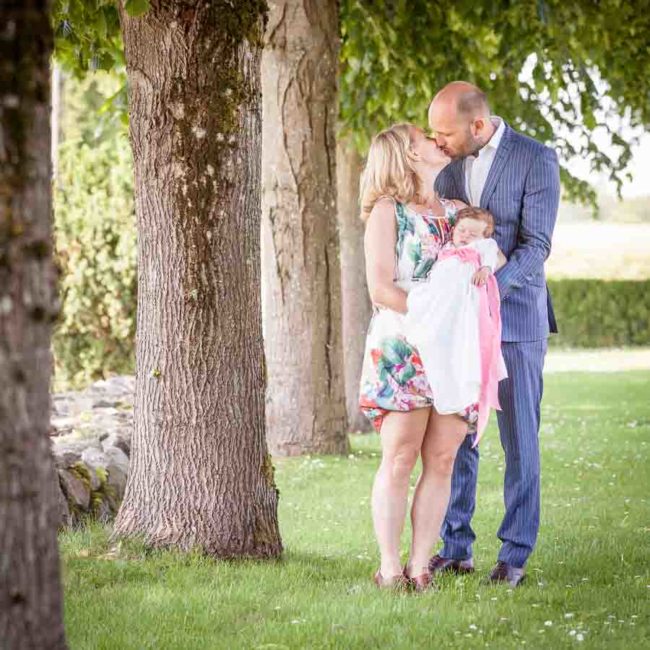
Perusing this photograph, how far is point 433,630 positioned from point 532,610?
1.76ft

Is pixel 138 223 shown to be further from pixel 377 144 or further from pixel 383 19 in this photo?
pixel 383 19

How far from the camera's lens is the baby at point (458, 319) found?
476cm

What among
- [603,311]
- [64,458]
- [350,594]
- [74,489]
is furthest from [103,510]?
[603,311]

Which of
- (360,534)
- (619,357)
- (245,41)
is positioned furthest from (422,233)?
(619,357)

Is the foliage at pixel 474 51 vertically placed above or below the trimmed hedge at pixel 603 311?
above

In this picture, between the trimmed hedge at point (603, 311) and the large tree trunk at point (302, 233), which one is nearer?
the large tree trunk at point (302, 233)

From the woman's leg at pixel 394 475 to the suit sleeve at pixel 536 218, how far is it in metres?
0.72

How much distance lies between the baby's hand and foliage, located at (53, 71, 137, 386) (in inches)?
383

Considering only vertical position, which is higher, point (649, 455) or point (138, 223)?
point (138, 223)

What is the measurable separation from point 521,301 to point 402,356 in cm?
68

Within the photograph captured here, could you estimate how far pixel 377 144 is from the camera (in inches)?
191

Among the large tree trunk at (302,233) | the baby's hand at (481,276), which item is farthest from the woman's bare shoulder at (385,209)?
the large tree trunk at (302,233)

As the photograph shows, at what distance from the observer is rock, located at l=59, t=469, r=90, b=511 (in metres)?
6.63

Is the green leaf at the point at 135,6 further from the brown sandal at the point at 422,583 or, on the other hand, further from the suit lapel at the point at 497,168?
the brown sandal at the point at 422,583
